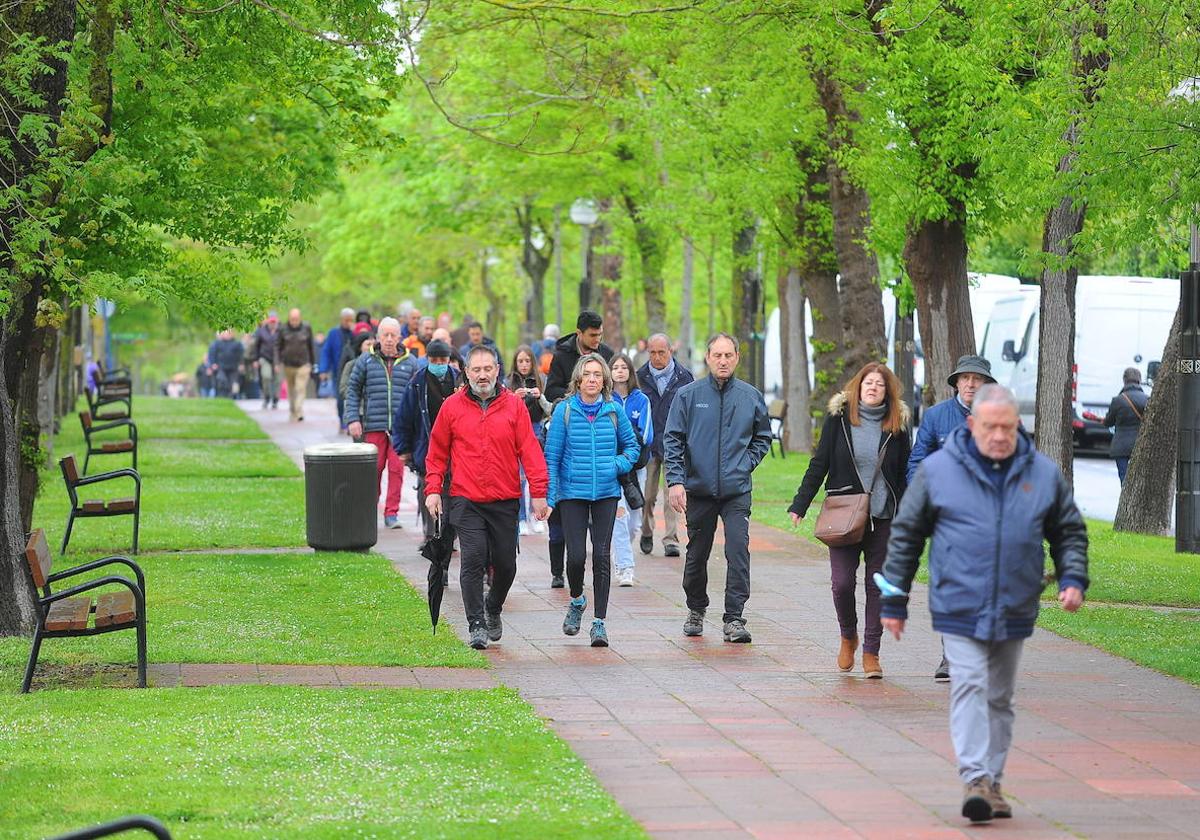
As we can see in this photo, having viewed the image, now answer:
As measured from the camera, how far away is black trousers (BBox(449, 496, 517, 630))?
11.2m

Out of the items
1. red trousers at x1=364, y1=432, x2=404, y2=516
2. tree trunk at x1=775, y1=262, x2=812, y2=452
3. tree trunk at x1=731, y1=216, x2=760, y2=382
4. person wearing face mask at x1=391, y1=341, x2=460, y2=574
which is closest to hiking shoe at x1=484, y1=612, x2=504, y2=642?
person wearing face mask at x1=391, y1=341, x2=460, y2=574

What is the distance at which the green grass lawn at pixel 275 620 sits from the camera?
10.9m

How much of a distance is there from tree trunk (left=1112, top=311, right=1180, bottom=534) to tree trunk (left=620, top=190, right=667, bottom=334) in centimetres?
1683

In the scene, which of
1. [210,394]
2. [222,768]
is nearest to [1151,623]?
[222,768]

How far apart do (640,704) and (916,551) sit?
98.0 inches

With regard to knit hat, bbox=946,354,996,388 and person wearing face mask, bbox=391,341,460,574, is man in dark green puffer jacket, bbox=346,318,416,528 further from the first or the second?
knit hat, bbox=946,354,996,388

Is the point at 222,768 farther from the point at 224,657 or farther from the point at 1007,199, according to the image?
the point at 1007,199

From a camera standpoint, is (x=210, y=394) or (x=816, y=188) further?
(x=210, y=394)

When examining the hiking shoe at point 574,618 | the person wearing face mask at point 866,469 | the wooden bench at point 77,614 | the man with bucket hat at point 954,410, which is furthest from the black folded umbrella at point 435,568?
the man with bucket hat at point 954,410

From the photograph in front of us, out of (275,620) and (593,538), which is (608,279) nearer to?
(275,620)

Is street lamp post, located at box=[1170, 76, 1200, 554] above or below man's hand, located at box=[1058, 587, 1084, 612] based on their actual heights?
above

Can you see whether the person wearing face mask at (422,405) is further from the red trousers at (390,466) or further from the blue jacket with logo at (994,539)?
the blue jacket with logo at (994,539)

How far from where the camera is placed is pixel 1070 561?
7.25 metres

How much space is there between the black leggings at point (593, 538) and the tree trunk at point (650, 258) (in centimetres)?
2367
